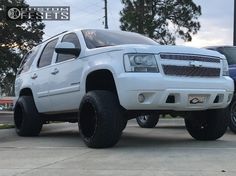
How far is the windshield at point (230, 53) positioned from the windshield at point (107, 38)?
7.52 ft

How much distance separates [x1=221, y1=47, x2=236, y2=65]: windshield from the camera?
36.3 ft

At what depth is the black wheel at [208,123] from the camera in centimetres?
884

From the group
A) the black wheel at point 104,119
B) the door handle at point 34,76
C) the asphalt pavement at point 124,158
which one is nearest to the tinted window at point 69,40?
the door handle at point 34,76

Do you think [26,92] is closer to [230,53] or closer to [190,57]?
[230,53]

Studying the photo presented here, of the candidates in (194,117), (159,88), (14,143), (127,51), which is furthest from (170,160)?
(14,143)

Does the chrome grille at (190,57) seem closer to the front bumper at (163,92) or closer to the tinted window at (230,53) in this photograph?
the front bumper at (163,92)

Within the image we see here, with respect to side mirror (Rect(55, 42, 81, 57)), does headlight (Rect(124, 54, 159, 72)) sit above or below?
below

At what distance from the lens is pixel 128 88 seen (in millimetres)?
7660

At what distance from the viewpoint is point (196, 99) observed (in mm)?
8031

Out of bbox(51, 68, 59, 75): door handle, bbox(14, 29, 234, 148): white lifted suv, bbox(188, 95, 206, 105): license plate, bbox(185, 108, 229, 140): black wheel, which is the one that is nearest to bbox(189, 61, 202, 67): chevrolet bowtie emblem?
bbox(14, 29, 234, 148): white lifted suv

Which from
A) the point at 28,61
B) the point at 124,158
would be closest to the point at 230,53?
the point at 28,61

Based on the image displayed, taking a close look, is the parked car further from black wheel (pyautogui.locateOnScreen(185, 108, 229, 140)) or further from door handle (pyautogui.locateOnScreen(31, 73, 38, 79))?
door handle (pyautogui.locateOnScreen(31, 73, 38, 79))

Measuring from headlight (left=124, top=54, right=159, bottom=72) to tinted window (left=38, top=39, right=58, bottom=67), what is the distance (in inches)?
111

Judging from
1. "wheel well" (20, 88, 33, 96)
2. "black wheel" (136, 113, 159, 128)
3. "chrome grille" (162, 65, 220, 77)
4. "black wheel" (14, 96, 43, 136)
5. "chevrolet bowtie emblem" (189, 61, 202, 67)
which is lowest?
"black wheel" (136, 113, 159, 128)
